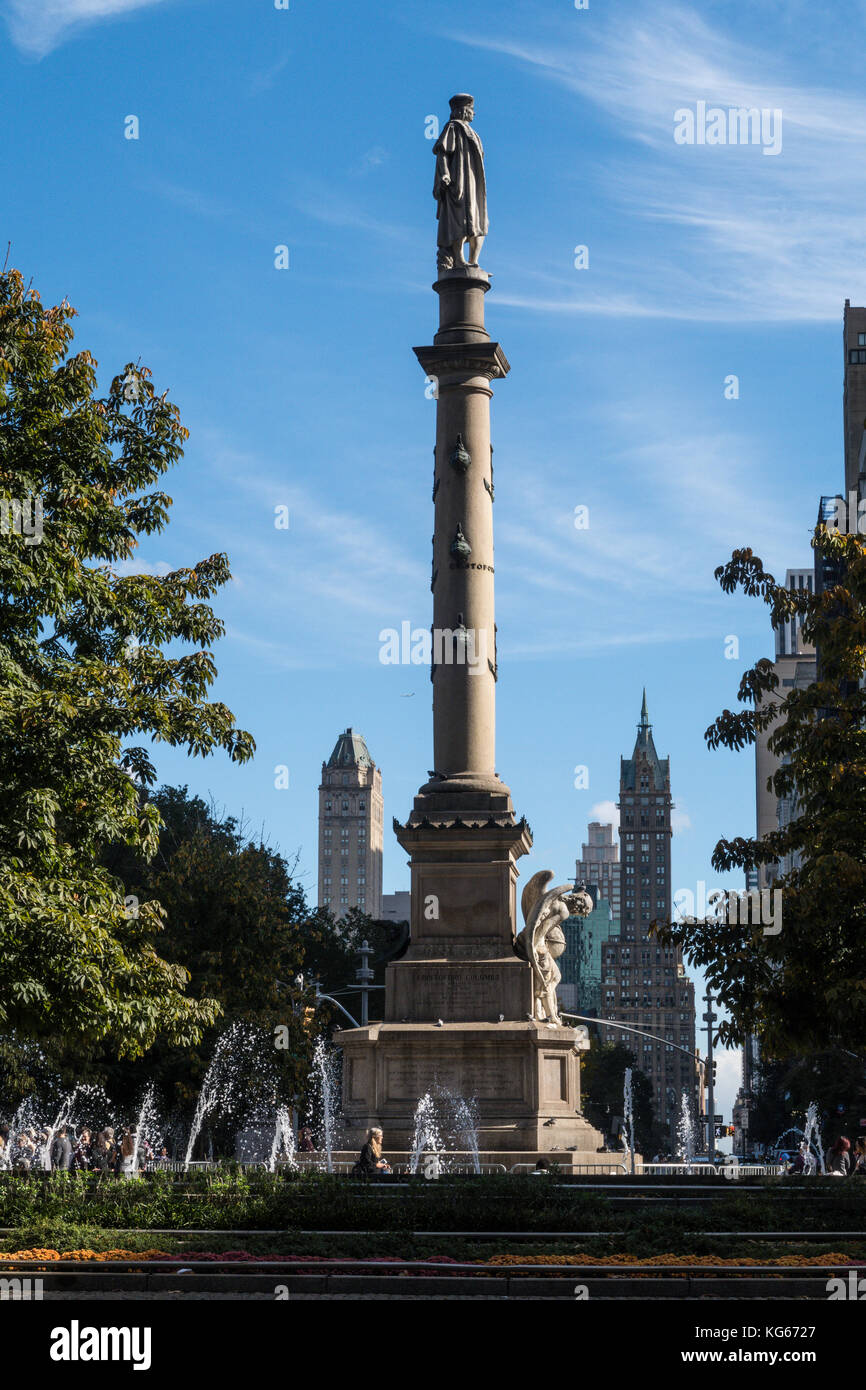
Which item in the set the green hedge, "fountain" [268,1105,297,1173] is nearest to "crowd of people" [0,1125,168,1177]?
Result: the green hedge

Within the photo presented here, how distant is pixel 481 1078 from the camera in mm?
26859

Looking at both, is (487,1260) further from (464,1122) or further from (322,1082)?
(322,1082)

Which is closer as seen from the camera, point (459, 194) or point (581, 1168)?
point (581, 1168)

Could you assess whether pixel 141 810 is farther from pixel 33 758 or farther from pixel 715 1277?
pixel 715 1277

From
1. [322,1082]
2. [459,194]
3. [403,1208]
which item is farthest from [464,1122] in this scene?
[322,1082]

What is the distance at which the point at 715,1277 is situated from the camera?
14.6m

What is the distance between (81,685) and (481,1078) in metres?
10.7

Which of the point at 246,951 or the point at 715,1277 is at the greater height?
the point at 246,951

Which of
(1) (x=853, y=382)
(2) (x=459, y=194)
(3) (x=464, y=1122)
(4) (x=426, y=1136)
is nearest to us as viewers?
(4) (x=426, y=1136)
